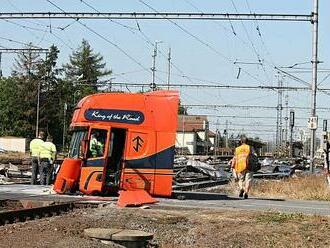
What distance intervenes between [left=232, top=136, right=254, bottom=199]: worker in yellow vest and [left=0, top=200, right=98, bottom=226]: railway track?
6287 millimetres

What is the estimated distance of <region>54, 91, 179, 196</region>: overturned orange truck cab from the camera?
19.9 m

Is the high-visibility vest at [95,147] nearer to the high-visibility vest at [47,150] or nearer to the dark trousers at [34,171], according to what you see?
the high-visibility vest at [47,150]

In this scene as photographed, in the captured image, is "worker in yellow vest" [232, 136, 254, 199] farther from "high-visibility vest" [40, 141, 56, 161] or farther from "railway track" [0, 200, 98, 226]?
"high-visibility vest" [40, 141, 56, 161]

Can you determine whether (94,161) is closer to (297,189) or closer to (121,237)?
(297,189)

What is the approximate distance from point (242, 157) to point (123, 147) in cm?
399

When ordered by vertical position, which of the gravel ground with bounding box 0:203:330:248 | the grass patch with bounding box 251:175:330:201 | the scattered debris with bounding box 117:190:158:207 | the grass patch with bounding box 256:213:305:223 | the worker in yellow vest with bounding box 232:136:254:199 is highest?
the worker in yellow vest with bounding box 232:136:254:199

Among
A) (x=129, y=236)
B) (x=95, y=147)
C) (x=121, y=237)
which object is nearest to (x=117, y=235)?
(x=121, y=237)

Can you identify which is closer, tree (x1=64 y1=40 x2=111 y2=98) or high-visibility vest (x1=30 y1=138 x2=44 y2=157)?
high-visibility vest (x1=30 y1=138 x2=44 y2=157)

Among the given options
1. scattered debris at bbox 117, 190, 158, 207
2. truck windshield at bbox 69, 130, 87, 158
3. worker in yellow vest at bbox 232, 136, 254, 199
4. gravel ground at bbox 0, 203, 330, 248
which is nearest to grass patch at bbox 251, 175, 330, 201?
worker in yellow vest at bbox 232, 136, 254, 199

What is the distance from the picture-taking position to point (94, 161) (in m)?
19.8

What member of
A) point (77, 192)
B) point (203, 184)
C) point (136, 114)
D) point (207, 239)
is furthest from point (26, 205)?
point (203, 184)

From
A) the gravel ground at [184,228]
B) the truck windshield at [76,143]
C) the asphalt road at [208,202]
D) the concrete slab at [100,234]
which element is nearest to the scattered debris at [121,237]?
the concrete slab at [100,234]

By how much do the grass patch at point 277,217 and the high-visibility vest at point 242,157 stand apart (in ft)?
20.6

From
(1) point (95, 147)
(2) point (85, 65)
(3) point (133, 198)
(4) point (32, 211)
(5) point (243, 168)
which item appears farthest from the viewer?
(2) point (85, 65)
